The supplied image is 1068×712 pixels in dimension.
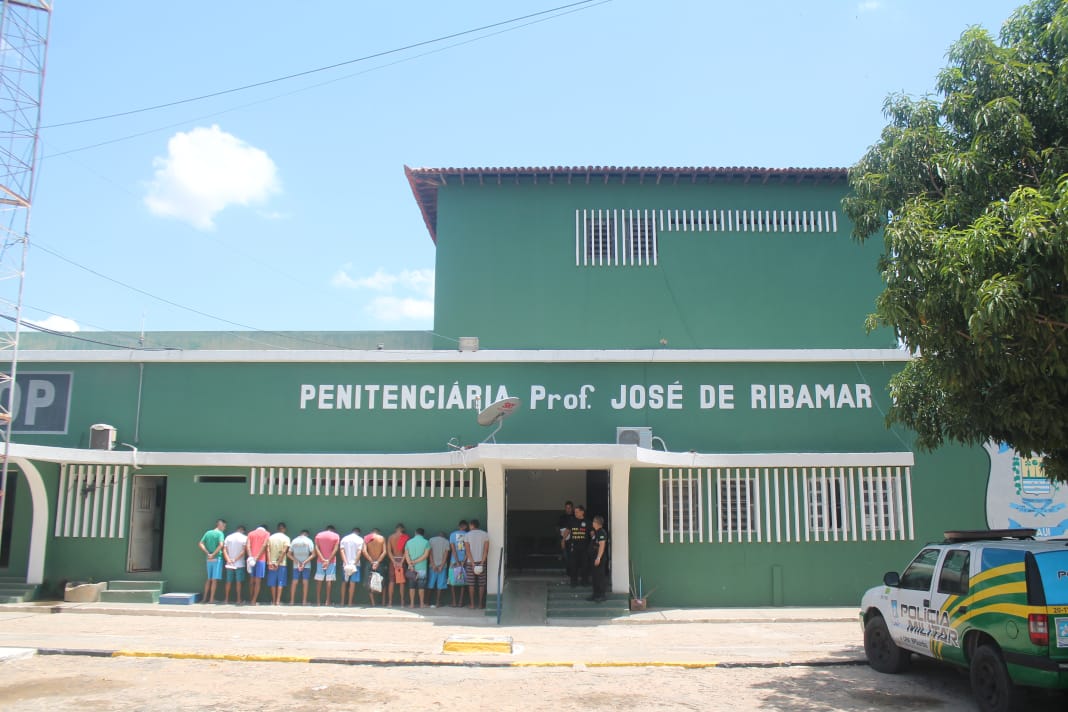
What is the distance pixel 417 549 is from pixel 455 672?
490 centimetres

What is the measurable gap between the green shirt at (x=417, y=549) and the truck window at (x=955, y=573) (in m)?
8.47

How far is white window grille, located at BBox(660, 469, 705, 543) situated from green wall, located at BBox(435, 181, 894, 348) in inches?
126

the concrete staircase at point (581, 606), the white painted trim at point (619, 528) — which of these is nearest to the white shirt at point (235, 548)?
the concrete staircase at point (581, 606)

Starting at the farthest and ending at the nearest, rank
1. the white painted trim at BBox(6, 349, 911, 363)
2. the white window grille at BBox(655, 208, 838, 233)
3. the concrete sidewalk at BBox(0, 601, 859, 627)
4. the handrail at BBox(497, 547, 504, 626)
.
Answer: the white window grille at BBox(655, 208, 838, 233) → the white painted trim at BBox(6, 349, 911, 363) → the concrete sidewalk at BBox(0, 601, 859, 627) → the handrail at BBox(497, 547, 504, 626)

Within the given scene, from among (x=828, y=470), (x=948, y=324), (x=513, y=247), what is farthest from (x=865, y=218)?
(x=513, y=247)

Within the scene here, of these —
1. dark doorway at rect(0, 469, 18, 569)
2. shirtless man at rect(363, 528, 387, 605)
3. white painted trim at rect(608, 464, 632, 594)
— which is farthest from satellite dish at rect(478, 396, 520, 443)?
dark doorway at rect(0, 469, 18, 569)

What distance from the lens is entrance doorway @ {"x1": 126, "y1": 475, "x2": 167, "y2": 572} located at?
15.6 m

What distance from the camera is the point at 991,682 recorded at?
7.45m

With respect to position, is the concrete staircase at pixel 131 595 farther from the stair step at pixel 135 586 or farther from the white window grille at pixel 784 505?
the white window grille at pixel 784 505

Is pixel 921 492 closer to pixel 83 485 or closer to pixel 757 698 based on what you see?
pixel 757 698

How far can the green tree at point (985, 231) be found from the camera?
7527 millimetres

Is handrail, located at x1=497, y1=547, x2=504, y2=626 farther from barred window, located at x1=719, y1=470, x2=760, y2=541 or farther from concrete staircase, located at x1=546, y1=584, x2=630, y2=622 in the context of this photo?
barred window, located at x1=719, y1=470, x2=760, y2=541

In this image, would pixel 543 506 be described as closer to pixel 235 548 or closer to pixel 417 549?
pixel 417 549

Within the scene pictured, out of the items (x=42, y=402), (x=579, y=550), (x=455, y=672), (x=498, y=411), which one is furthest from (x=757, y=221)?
(x=42, y=402)
